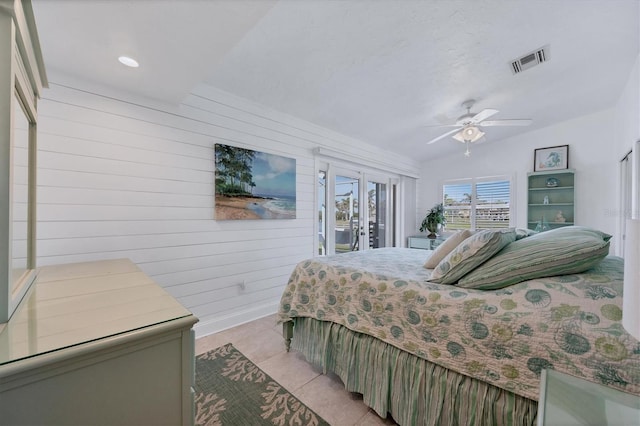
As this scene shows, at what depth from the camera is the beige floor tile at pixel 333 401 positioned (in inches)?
61.6

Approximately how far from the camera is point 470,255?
1426 mm

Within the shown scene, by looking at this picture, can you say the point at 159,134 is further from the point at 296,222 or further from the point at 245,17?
the point at 296,222

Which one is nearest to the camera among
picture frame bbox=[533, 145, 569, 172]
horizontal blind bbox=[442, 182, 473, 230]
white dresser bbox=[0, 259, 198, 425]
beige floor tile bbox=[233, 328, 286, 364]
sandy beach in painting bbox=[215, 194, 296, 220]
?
white dresser bbox=[0, 259, 198, 425]

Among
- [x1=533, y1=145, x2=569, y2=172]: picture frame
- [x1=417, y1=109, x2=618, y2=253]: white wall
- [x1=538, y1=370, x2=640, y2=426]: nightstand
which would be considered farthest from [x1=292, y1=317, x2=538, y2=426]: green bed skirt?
[x1=533, y1=145, x2=569, y2=172]: picture frame

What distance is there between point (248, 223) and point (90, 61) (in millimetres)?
1790

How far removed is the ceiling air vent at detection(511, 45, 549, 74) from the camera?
7.91 feet

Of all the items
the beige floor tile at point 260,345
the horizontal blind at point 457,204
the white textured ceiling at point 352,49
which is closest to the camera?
the white textured ceiling at point 352,49

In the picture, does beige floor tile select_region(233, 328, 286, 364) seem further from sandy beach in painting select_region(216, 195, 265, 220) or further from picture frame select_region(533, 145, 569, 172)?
picture frame select_region(533, 145, 569, 172)

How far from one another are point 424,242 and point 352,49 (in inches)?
157

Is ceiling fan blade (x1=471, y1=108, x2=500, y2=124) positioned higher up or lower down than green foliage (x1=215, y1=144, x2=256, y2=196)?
higher up

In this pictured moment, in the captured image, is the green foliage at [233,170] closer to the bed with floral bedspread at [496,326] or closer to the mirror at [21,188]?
the mirror at [21,188]

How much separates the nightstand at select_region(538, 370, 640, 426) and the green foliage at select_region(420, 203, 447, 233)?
14.8 feet

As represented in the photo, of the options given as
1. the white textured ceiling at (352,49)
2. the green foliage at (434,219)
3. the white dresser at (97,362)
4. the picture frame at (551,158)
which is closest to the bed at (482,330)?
the white dresser at (97,362)

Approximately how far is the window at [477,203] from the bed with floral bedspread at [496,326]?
3698 millimetres
